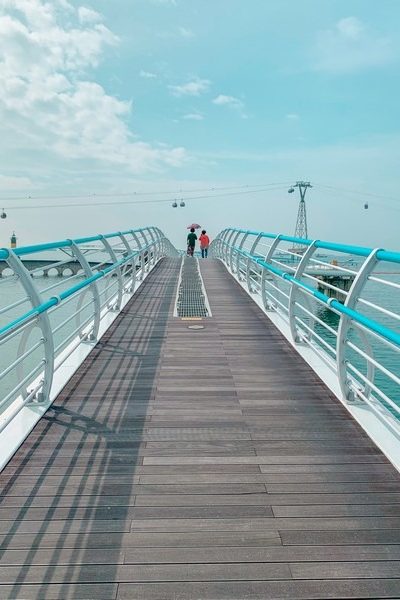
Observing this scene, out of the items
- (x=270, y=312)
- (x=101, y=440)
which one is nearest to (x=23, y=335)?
(x=101, y=440)

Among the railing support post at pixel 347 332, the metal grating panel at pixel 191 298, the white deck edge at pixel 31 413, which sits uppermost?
the railing support post at pixel 347 332

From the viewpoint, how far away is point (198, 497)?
2.74 metres

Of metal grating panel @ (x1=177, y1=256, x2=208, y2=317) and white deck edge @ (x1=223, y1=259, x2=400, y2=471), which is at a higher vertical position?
white deck edge @ (x1=223, y1=259, x2=400, y2=471)

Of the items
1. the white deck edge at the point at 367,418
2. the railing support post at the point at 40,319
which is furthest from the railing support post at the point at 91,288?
the white deck edge at the point at 367,418

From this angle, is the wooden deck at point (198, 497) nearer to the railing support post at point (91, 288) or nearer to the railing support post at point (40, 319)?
the railing support post at point (40, 319)

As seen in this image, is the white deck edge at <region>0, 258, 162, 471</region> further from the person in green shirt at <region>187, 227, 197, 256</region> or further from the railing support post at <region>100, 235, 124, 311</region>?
the person in green shirt at <region>187, 227, 197, 256</region>

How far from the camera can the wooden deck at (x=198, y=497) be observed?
2146 millimetres

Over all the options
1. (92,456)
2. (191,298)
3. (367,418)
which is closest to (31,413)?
(92,456)

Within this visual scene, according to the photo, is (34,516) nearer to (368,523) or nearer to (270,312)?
(368,523)

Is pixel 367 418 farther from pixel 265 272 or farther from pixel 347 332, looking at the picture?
pixel 265 272

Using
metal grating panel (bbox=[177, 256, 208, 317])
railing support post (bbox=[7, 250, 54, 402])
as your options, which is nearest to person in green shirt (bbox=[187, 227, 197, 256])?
metal grating panel (bbox=[177, 256, 208, 317])

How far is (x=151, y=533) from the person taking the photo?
7.95 ft

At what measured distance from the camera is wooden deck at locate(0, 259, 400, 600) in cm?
215

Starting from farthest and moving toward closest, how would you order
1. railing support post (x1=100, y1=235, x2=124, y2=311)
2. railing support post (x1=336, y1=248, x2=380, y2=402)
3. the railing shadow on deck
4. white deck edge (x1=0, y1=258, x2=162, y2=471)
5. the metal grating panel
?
the metal grating panel
railing support post (x1=100, y1=235, x2=124, y2=311)
railing support post (x1=336, y1=248, x2=380, y2=402)
white deck edge (x1=0, y1=258, x2=162, y2=471)
the railing shadow on deck
